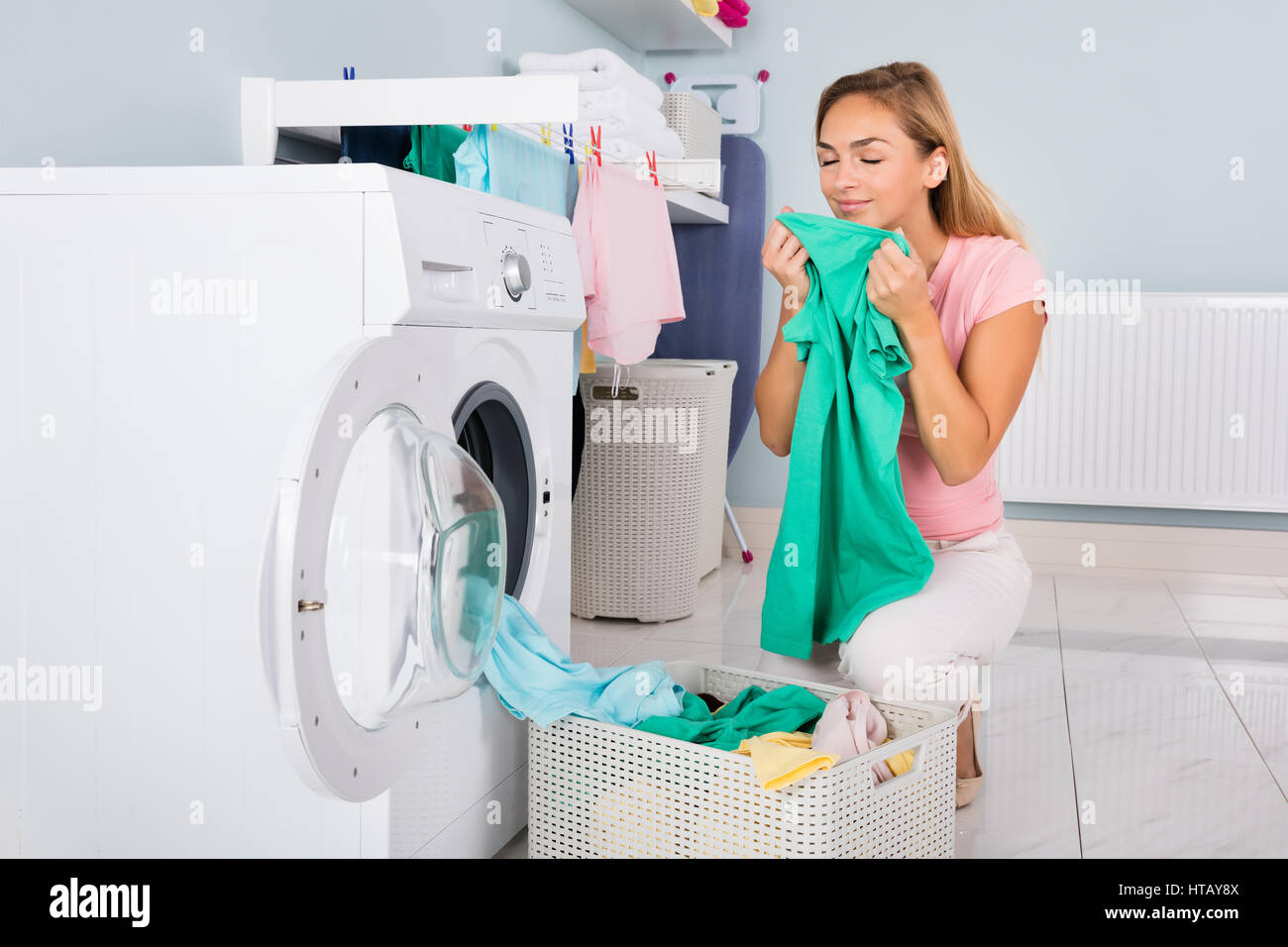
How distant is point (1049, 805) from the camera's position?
5.51ft

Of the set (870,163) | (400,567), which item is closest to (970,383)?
(870,163)

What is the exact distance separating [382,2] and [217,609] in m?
1.33

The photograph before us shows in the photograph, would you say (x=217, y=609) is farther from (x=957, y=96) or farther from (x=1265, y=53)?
(x=1265, y=53)

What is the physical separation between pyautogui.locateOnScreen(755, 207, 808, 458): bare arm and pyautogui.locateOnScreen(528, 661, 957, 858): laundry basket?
A: 0.36 metres

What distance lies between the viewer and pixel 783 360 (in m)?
1.57

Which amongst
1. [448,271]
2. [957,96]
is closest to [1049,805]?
[448,271]

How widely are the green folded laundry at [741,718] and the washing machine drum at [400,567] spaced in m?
0.31

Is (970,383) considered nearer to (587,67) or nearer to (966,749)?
(966,749)

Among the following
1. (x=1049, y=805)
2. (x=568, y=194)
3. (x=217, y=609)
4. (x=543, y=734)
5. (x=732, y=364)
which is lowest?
(x=1049, y=805)

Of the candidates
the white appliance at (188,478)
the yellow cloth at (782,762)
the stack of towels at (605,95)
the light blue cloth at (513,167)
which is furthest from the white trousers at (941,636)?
the stack of towels at (605,95)

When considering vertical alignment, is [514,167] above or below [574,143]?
below

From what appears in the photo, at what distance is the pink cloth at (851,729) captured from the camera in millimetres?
1310

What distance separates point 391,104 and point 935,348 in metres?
0.76

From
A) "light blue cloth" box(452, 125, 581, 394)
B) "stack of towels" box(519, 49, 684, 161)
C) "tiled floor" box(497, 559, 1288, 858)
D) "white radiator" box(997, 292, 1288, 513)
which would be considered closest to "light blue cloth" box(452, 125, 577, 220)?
"light blue cloth" box(452, 125, 581, 394)
